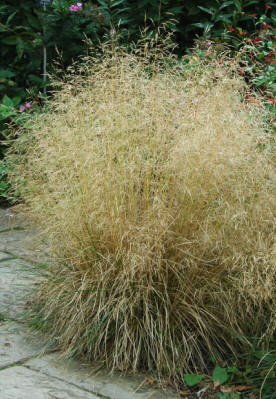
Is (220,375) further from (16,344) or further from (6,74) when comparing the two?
(6,74)

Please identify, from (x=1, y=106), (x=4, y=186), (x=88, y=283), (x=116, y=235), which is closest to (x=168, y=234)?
(x=116, y=235)

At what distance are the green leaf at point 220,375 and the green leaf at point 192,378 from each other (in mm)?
52

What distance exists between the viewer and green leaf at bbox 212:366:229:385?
86.7 inches

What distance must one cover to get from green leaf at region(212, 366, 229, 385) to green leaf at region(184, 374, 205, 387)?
0.05 meters

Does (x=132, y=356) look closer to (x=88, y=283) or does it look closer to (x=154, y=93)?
(x=88, y=283)

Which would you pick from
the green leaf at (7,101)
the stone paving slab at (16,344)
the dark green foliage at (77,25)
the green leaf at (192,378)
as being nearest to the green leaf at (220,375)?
the green leaf at (192,378)

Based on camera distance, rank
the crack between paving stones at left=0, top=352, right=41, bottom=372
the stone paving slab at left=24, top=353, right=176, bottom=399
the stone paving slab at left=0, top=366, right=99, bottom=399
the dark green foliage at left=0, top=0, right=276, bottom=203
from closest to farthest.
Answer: the stone paving slab at left=0, top=366, right=99, bottom=399 → the stone paving slab at left=24, top=353, right=176, bottom=399 → the crack between paving stones at left=0, top=352, right=41, bottom=372 → the dark green foliage at left=0, top=0, right=276, bottom=203

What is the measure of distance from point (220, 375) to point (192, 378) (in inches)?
4.8

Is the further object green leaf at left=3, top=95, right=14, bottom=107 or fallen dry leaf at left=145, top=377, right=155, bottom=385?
green leaf at left=3, top=95, right=14, bottom=107

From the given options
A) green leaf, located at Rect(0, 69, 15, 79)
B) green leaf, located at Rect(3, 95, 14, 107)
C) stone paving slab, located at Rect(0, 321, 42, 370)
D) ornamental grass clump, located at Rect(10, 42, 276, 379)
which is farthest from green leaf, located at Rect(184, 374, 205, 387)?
green leaf, located at Rect(0, 69, 15, 79)

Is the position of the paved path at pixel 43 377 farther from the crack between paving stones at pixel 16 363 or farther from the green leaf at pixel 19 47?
the green leaf at pixel 19 47

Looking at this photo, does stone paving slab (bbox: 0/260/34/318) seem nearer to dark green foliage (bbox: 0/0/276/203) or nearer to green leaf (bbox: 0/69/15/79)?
dark green foliage (bbox: 0/0/276/203)

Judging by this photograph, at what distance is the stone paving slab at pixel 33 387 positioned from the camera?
201 cm

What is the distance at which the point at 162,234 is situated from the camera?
2316 millimetres
